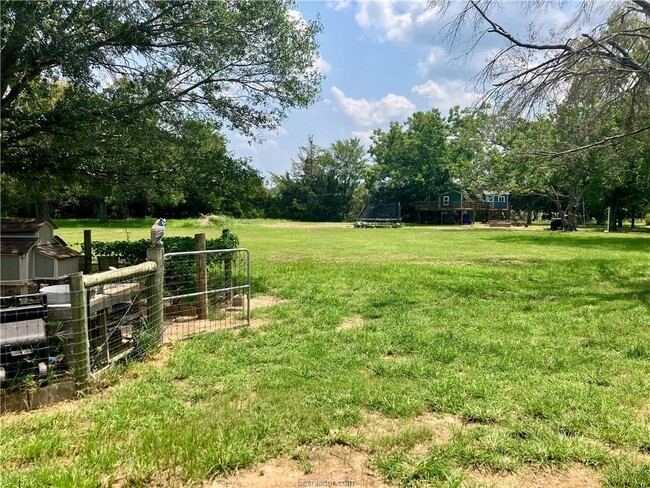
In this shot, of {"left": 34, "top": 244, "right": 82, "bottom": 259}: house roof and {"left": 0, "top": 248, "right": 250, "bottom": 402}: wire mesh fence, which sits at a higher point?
{"left": 34, "top": 244, "right": 82, "bottom": 259}: house roof

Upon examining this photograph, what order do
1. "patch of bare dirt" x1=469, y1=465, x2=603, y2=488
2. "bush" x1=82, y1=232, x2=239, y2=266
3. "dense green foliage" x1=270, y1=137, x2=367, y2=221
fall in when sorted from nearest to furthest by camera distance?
"patch of bare dirt" x1=469, y1=465, x2=603, y2=488 < "bush" x1=82, y1=232, x2=239, y2=266 < "dense green foliage" x1=270, y1=137, x2=367, y2=221

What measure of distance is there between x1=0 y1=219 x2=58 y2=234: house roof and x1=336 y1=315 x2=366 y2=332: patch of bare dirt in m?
4.26

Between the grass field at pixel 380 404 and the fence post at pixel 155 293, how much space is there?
0.36m

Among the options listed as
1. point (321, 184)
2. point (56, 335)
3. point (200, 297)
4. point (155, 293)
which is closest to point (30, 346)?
point (56, 335)

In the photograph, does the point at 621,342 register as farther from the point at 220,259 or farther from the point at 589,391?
the point at 220,259

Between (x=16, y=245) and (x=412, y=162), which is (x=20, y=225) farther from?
(x=412, y=162)

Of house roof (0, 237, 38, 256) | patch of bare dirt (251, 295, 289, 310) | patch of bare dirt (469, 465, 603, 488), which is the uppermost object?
house roof (0, 237, 38, 256)

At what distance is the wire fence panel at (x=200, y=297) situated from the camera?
5.86 metres

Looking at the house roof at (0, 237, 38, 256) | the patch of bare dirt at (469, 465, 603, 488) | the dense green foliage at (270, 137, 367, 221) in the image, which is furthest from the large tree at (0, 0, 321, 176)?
the dense green foliage at (270, 137, 367, 221)

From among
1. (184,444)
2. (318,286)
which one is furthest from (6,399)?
(318,286)

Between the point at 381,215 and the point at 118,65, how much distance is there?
3766cm

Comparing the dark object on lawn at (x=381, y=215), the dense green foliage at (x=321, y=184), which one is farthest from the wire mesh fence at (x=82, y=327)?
the dense green foliage at (x=321, y=184)

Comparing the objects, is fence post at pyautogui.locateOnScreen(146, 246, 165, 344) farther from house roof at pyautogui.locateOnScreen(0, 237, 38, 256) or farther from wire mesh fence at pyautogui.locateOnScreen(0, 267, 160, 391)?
house roof at pyautogui.locateOnScreen(0, 237, 38, 256)

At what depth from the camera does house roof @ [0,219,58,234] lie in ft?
18.7
